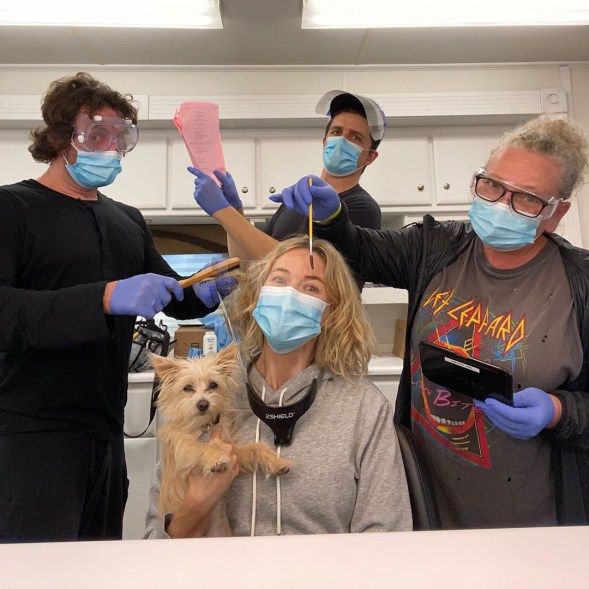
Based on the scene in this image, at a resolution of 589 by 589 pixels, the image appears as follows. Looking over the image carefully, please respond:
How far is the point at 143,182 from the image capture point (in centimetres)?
330

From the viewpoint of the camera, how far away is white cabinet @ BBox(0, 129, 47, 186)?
3.31m

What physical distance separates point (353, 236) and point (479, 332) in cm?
47

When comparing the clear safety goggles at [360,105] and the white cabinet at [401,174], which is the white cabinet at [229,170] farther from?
the clear safety goggles at [360,105]

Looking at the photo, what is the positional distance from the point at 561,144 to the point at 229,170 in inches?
96.0

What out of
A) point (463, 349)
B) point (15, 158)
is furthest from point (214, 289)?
point (15, 158)

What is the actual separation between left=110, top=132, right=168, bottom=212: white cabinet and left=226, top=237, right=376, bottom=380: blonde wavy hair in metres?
2.20

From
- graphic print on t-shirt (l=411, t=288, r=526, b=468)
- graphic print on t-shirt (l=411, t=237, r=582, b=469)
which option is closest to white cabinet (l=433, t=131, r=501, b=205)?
graphic print on t-shirt (l=411, t=237, r=582, b=469)

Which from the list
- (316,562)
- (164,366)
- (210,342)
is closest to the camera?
(316,562)

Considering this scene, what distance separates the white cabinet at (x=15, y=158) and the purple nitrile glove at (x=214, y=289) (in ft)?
8.26

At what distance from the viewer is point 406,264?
144 centimetres

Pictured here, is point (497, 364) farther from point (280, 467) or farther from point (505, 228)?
point (280, 467)

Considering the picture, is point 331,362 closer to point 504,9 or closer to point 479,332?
point 479,332

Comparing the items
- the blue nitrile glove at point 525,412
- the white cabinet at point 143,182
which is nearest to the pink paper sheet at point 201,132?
the blue nitrile glove at point 525,412

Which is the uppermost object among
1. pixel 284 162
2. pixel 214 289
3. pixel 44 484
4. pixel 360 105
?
pixel 284 162
